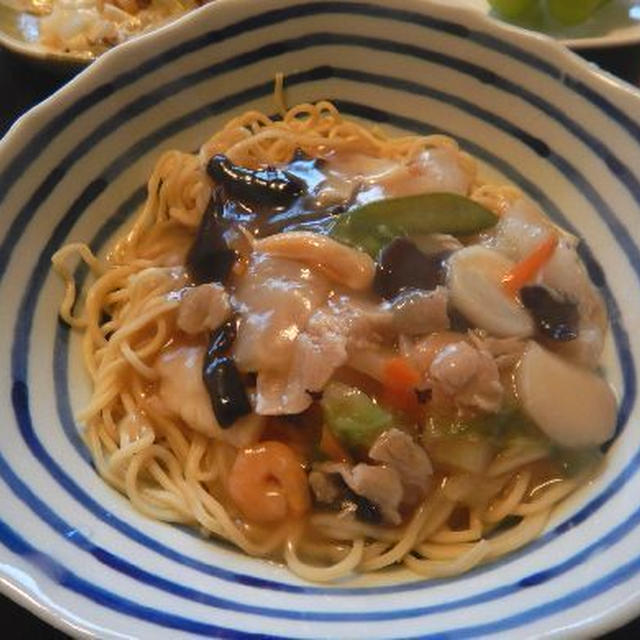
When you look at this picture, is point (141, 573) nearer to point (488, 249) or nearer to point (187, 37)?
point (488, 249)

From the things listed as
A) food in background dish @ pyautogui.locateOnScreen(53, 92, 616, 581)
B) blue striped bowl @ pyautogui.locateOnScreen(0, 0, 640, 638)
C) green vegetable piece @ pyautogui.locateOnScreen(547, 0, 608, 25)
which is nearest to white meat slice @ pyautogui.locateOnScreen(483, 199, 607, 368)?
food in background dish @ pyautogui.locateOnScreen(53, 92, 616, 581)

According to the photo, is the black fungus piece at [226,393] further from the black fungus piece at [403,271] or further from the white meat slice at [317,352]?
the black fungus piece at [403,271]

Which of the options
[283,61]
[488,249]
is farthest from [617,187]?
[283,61]

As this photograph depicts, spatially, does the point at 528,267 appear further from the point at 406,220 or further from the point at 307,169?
the point at 307,169

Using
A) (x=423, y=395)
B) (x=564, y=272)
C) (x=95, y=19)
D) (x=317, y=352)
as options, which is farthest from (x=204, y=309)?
(x=95, y=19)

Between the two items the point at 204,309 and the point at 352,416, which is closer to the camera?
the point at 352,416

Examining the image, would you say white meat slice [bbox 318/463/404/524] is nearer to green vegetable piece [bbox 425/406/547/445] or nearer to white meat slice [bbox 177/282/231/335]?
green vegetable piece [bbox 425/406/547/445]
